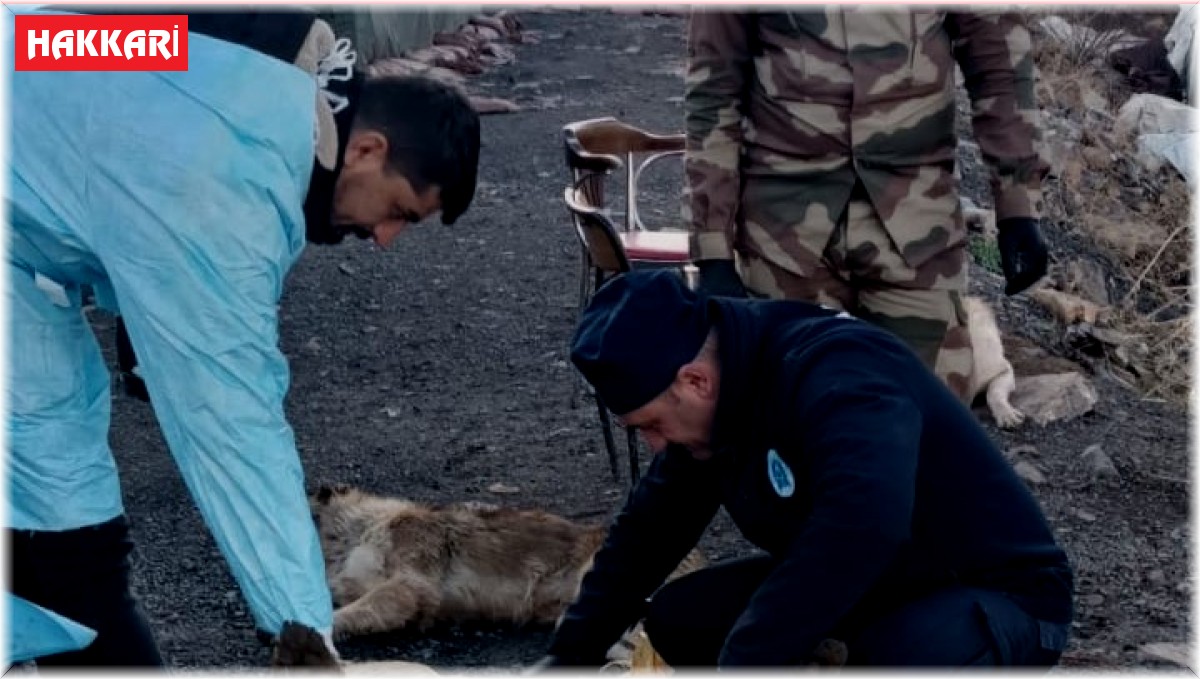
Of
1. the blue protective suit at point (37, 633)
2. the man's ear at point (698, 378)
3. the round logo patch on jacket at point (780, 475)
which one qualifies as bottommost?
the blue protective suit at point (37, 633)

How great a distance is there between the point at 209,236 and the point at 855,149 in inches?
79.7

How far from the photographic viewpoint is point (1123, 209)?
444 inches

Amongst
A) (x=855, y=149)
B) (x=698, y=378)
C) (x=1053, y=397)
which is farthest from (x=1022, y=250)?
(x=1053, y=397)

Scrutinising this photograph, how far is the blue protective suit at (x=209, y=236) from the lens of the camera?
9.41ft

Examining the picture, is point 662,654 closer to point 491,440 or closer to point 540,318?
point 491,440

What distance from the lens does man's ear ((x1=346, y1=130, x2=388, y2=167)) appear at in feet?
10.0

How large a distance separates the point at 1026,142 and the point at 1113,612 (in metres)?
1.30

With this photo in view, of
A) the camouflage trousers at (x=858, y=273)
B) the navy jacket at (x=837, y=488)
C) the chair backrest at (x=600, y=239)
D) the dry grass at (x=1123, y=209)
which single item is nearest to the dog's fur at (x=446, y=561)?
the chair backrest at (x=600, y=239)

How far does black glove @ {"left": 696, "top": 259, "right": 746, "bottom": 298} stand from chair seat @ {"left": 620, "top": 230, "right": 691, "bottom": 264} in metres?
0.93

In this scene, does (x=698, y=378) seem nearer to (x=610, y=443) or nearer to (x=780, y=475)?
(x=780, y=475)

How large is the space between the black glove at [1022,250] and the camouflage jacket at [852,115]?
0.04m

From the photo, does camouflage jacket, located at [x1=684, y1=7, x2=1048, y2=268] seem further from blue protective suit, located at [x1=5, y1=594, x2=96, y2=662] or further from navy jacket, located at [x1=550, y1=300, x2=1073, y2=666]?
blue protective suit, located at [x1=5, y1=594, x2=96, y2=662]

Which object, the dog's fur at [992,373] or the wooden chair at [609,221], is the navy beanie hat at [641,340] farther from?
the dog's fur at [992,373]

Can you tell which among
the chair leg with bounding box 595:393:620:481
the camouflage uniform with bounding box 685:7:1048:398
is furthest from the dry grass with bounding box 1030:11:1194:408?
the camouflage uniform with bounding box 685:7:1048:398
